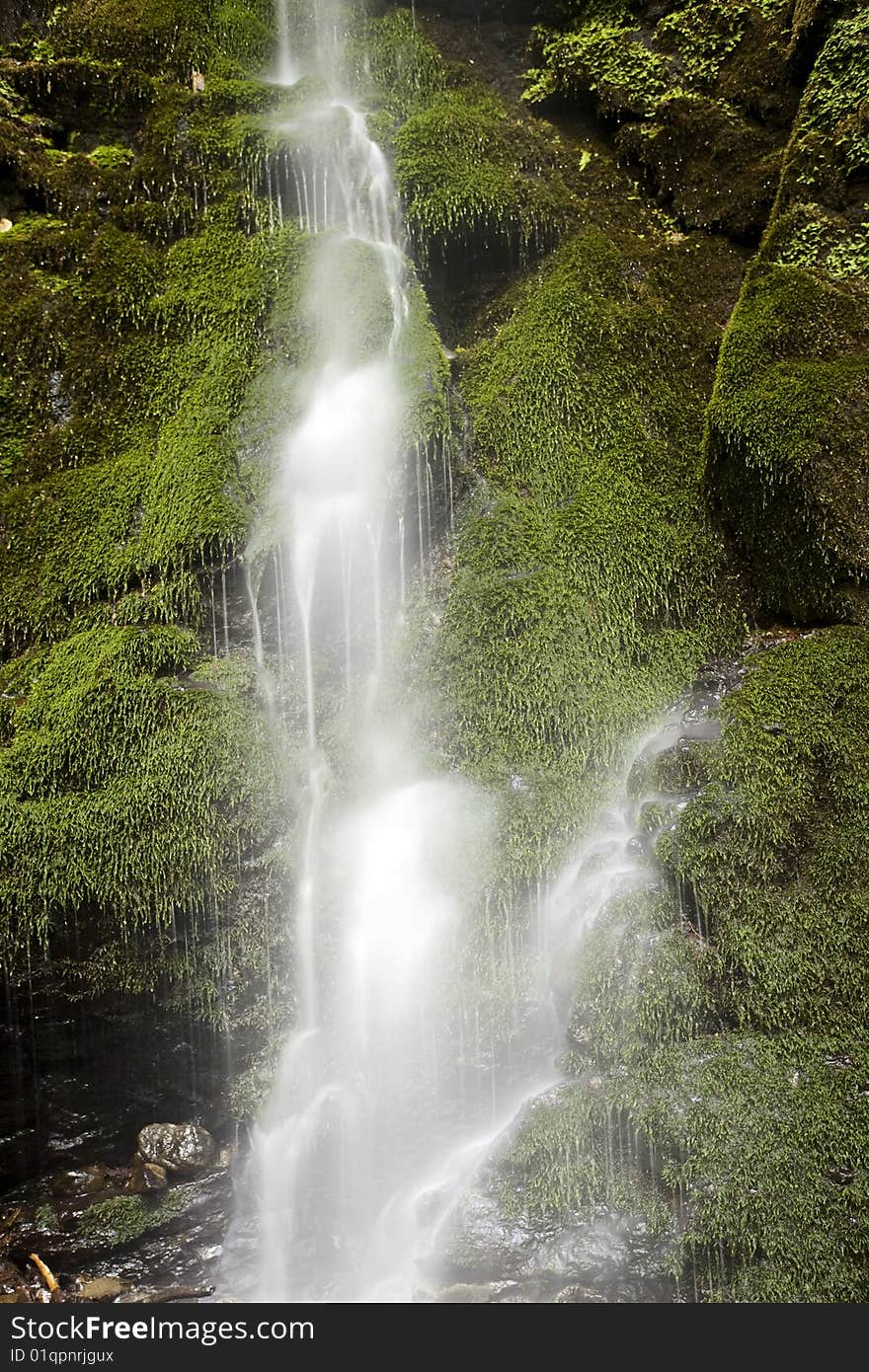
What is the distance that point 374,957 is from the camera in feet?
19.5

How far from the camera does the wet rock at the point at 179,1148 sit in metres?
6.02

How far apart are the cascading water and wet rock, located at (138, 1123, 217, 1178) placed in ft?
1.29

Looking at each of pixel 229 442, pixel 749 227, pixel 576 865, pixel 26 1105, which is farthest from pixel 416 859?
pixel 749 227

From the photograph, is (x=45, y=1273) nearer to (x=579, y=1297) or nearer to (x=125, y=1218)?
(x=125, y=1218)

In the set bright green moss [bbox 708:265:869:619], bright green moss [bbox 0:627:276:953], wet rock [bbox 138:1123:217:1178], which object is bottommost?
wet rock [bbox 138:1123:217:1178]

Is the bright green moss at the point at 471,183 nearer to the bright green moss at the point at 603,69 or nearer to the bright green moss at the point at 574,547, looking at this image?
the bright green moss at the point at 574,547

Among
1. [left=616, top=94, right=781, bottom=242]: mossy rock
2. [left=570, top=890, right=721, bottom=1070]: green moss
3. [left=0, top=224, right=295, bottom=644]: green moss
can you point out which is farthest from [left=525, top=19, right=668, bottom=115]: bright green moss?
[left=570, top=890, right=721, bottom=1070]: green moss

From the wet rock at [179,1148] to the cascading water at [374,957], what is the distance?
1.29 ft

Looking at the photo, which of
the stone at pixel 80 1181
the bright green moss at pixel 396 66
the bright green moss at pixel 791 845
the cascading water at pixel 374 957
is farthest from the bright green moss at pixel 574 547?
the stone at pixel 80 1181

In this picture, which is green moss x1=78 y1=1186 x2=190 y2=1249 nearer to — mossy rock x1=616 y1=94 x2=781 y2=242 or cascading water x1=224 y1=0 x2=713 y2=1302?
cascading water x1=224 y1=0 x2=713 y2=1302

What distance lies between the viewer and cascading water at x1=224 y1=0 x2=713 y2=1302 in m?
5.46

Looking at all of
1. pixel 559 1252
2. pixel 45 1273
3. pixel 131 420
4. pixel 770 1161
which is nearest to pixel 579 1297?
pixel 559 1252
